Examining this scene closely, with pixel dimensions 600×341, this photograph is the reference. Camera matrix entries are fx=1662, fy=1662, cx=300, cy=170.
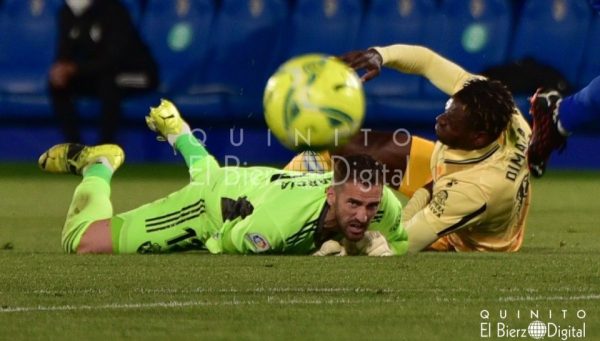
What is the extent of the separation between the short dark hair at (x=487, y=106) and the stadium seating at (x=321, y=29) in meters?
7.86

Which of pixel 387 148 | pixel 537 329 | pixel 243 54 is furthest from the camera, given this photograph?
pixel 243 54

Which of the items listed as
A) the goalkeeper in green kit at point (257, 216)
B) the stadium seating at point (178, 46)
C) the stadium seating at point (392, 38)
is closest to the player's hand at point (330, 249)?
the goalkeeper in green kit at point (257, 216)

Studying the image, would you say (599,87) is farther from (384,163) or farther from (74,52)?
(74,52)

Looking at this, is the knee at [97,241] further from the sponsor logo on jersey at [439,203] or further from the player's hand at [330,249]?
the sponsor logo on jersey at [439,203]

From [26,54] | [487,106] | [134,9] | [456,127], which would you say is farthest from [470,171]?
[26,54]

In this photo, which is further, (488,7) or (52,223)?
(488,7)

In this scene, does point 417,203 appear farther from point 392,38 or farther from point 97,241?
point 392,38

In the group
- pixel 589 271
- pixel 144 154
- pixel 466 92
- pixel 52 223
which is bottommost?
pixel 144 154

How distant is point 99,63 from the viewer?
17.3 meters

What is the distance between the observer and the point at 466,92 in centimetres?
970

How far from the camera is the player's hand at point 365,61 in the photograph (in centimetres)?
900

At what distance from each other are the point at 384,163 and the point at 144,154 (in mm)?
7096

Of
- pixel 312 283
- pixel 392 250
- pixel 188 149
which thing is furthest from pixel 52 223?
pixel 312 283

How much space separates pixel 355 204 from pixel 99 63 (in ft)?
29.4
